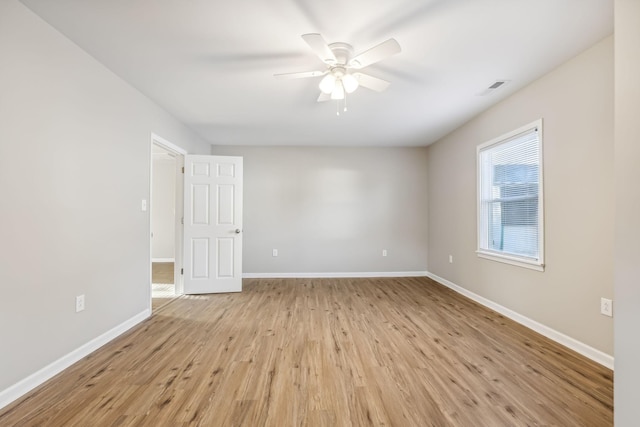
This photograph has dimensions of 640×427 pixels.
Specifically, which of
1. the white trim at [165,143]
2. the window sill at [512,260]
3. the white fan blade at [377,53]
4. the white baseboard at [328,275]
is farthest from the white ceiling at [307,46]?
the white baseboard at [328,275]

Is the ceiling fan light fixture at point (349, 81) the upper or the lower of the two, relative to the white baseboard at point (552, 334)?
upper

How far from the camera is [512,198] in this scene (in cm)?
337

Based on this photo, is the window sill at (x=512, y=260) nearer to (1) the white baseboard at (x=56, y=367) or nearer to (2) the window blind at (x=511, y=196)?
(2) the window blind at (x=511, y=196)

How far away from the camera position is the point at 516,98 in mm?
3158

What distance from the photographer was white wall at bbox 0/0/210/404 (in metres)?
1.80

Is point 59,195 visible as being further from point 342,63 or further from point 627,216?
point 627,216

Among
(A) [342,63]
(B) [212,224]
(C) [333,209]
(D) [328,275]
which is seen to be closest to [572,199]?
(A) [342,63]

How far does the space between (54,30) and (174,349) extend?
2.61 meters

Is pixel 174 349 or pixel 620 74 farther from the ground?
pixel 620 74

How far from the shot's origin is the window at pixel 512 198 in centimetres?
297

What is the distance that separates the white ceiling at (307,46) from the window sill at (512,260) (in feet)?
5.92

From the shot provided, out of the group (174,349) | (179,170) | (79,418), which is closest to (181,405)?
(79,418)

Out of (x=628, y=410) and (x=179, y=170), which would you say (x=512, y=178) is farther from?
(x=179, y=170)

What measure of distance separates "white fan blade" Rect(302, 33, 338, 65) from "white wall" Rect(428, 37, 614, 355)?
2.06 meters
